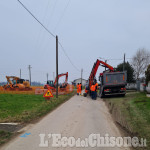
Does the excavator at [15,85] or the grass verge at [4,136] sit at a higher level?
the excavator at [15,85]

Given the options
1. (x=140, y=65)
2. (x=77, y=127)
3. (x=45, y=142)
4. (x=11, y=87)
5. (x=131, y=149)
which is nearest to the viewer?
(x=131, y=149)

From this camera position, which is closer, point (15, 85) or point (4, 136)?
point (4, 136)

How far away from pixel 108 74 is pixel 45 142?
1514cm

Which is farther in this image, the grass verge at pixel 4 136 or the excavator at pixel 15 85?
the excavator at pixel 15 85

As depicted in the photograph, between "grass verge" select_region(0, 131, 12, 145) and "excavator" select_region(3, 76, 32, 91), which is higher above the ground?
"excavator" select_region(3, 76, 32, 91)

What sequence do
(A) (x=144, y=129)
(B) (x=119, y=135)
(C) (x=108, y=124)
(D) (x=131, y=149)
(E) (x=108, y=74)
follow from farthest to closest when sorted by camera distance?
(E) (x=108, y=74) < (C) (x=108, y=124) < (A) (x=144, y=129) < (B) (x=119, y=135) < (D) (x=131, y=149)

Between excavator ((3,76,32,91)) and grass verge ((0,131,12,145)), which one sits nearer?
grass verge ((0,131,12,145))

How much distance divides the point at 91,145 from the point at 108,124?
9.13ft

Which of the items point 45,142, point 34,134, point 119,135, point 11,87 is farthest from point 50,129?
point 11,87

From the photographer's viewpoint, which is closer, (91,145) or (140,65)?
(91,145)

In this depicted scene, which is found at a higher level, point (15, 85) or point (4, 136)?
point (15, 85)

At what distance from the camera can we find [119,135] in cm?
661

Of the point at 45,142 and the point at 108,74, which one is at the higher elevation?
the point at 108,74

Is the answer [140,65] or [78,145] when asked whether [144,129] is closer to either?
[78,145]
